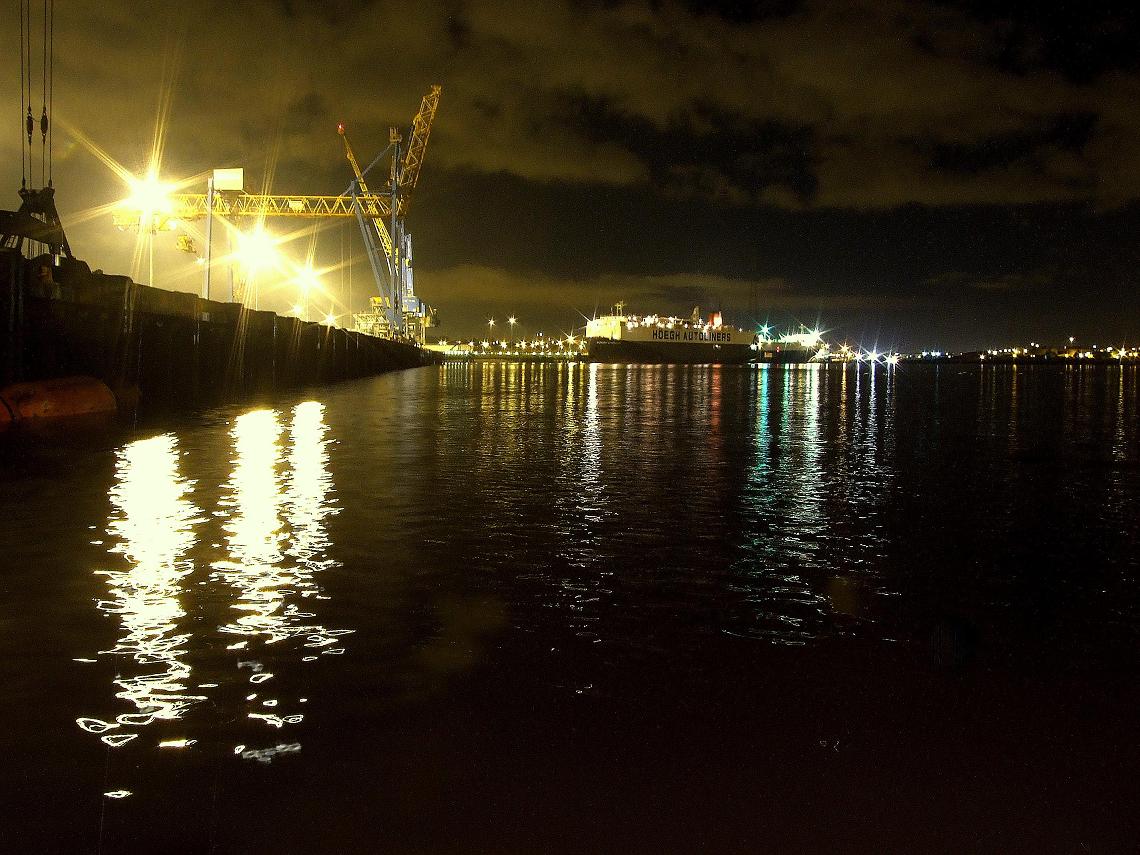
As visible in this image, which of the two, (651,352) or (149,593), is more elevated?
(651,352)

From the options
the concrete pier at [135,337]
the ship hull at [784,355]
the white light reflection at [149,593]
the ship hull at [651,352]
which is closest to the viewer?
the white light reflection at [149,593]

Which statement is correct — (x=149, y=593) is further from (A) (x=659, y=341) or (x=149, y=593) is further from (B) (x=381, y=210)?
(A) (x=659, y=341)

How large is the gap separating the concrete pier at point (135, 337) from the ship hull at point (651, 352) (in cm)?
11392

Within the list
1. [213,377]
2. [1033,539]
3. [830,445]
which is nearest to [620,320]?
[213,377]

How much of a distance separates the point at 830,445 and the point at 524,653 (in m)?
14.8

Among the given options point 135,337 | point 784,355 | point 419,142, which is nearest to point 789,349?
point 784,355

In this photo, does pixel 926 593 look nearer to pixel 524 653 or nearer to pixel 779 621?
pixel 779 621

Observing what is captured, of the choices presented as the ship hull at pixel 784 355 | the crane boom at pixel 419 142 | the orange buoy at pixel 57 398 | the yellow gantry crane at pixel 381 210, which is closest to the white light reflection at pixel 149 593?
the orange buoy at pixel 57 398

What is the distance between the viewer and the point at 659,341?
507 ft

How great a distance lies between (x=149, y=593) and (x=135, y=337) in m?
20.6

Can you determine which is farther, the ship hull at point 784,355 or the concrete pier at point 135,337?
the ship hull at point 784,355

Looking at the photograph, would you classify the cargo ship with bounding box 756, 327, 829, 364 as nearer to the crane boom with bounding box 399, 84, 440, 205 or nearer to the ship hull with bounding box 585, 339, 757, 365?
the ship hull with bounding box 585, 339, 757, 365

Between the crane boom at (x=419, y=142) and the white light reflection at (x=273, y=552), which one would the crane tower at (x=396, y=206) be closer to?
the crane boom at (x=419, y=142)

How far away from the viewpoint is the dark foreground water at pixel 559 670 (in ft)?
12.1
